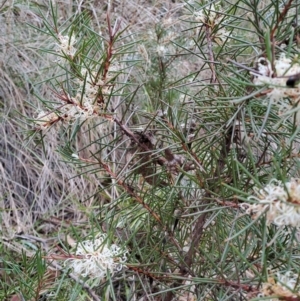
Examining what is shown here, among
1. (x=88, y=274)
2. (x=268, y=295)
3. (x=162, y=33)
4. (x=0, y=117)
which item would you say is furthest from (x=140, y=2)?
(x=268, y=295)

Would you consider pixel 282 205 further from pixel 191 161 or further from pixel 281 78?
pixel 191 161

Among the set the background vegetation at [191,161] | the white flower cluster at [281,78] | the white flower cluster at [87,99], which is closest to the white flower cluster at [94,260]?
the background vegetation at [191,161]

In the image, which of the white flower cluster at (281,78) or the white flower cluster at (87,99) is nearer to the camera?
the white flower cluster at (281,78)

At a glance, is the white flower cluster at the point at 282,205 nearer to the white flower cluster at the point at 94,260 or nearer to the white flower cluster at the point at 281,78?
the white flower cluster at the point at 281,78

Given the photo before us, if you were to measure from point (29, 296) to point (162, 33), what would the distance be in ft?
3.14

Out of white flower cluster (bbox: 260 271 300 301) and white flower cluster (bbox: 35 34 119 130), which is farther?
white flower cluster (bbox: 35 34 119 130)

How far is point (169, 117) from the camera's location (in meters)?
0.63

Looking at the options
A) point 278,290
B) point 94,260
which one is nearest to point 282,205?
point 278,290

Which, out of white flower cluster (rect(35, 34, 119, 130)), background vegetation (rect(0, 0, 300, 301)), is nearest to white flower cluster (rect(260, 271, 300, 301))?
background vegetation (rect(0, 0, 300, 301))

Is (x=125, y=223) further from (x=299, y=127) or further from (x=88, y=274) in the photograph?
(x=299, y=127)

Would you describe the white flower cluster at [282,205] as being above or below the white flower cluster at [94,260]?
above

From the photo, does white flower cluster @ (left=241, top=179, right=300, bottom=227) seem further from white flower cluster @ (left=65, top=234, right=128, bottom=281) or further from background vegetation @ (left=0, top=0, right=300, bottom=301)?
white flower cluster @ (left=65, top=234, right=128, bottom=281)

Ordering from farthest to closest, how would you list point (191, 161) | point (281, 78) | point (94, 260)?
point (191, 161) < point (94, 260) < point (281, 78)

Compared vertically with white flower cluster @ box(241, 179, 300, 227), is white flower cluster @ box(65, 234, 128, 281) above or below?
below
